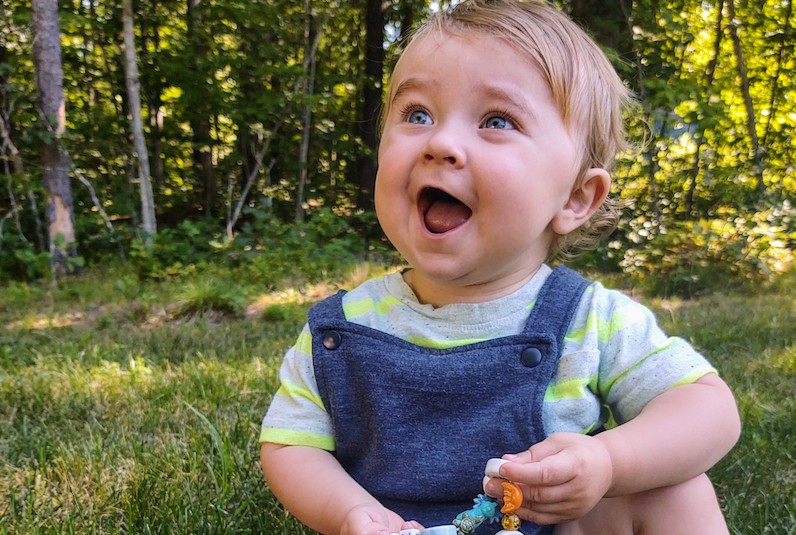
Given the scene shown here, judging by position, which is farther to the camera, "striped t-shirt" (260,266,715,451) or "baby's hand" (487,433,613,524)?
"striped t-shirt" (260,266,715,451)

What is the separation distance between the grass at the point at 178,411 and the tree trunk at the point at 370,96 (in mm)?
4918

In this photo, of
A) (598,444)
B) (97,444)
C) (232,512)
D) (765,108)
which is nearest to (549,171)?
→ (598,444)

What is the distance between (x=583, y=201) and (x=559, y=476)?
2.02 ft

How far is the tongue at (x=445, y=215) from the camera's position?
1.17 meters

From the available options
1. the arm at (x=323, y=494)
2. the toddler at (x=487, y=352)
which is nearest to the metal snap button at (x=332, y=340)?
the toddler at (x=487, y=352)

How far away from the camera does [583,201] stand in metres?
1.35

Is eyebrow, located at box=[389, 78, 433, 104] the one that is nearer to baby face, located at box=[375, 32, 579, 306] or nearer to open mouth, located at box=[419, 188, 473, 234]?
baby face, located at box=[375, 32, 579, 306]

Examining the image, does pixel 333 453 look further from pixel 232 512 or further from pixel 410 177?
pixel 410 177

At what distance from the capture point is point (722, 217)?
640 cm

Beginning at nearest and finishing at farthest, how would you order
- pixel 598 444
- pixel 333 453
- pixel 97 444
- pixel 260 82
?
1. pixel 598 444
2. pixel 333 453
3. pixel 97 444
4. pixel 260 82

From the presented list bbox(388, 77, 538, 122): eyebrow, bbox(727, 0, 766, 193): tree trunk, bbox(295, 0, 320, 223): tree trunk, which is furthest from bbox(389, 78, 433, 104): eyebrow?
bbox(727, 0, 766, 193): tree trunk

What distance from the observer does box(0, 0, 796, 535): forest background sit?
1819mm

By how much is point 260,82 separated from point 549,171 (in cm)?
730

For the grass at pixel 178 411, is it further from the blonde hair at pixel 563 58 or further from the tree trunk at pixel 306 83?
the tree trunk at pixel 306 83
